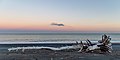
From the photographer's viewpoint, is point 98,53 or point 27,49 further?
point 27,49

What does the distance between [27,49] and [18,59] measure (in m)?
4.34

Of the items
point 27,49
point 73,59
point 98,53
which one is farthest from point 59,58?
point 27,49

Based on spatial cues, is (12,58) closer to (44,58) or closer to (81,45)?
(44,58)

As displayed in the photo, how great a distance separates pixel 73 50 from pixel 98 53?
1738 millimetres

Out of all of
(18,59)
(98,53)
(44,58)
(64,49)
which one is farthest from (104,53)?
(18,59)

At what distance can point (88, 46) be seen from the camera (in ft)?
52.7

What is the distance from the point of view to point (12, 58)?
1316 centimetres

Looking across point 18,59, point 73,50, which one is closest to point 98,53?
point 73,50

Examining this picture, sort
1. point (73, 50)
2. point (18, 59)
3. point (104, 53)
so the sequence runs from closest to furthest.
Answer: point (18, 59) < point (104, 53) < point (73, 50)

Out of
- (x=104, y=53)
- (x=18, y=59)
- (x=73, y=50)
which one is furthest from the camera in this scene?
(x=73, y=50)

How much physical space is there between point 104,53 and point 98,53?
1.02 ft

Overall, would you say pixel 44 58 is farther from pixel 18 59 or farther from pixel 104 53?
pixel 104 53

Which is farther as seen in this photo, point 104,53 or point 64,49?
point 64,49

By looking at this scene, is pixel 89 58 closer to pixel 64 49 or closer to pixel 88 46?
pixel 88 46
